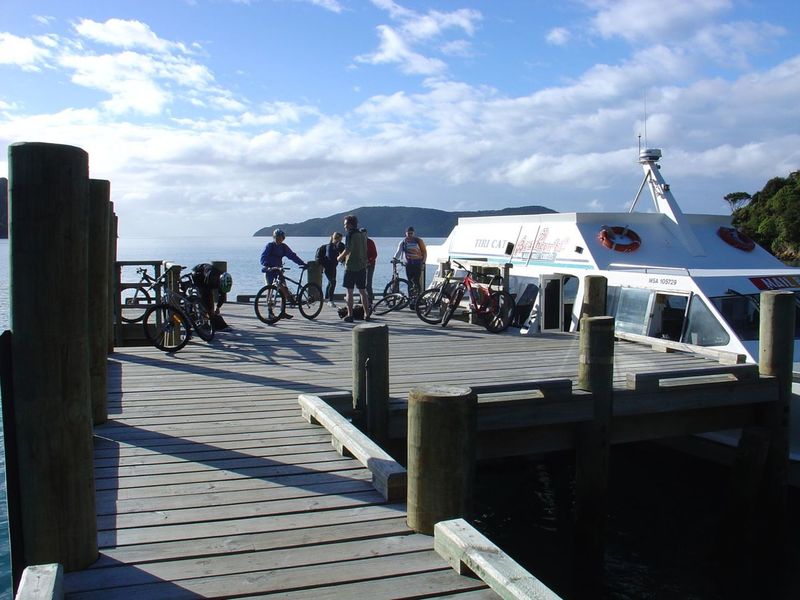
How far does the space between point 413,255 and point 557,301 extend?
4941mm

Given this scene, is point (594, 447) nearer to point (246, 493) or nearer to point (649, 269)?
point (246, 493)

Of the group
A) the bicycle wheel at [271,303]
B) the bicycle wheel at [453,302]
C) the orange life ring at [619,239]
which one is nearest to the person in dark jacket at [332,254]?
the bicycle wheel at [271,303]

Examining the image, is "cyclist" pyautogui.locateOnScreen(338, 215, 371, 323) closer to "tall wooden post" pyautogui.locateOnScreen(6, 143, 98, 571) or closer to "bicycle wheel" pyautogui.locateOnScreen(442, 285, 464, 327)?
"bicycle wheel" pyautogui.locateOnScreen(442, 285, 464, 327)

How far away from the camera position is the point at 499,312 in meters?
13.6

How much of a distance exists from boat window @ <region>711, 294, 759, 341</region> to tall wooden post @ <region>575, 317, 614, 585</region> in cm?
363

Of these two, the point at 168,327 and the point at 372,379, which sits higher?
the point at 168,327

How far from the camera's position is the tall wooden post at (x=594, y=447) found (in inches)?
296

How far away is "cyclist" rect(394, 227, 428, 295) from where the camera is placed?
1784 cm

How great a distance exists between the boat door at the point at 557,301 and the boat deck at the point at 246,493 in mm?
3256

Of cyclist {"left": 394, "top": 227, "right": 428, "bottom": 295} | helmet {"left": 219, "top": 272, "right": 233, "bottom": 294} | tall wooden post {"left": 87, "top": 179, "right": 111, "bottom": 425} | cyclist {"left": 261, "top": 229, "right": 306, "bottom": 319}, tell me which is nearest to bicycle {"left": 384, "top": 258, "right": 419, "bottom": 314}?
cyclist {"left": 394, "top": 227, "right": 428, "bottom": 295}

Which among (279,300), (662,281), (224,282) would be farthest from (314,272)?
(662,281)

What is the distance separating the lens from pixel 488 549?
376 cm

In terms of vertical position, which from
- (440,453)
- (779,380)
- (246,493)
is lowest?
(246,493)

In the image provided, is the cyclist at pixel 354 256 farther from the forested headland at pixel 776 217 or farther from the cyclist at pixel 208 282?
the forested headland at pixel 776 217
